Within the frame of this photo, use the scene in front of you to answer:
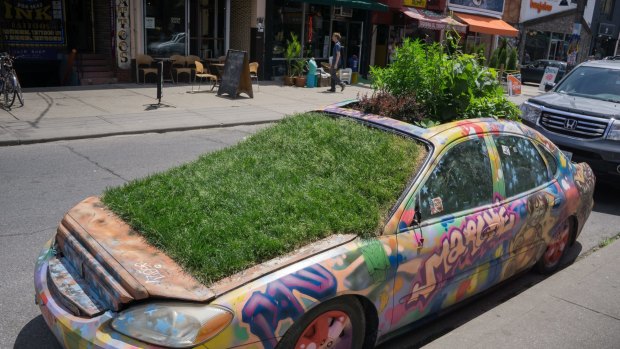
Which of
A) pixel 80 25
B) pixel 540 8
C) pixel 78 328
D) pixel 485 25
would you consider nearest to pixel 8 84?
pixel 80 25

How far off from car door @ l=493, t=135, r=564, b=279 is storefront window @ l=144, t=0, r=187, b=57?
15.3 metres

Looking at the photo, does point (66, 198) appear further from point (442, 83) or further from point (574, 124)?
point (574, 124)

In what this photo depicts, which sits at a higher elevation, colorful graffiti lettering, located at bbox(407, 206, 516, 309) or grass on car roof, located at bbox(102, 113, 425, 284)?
grass on car roof, located at bbox(102, 113, 425, 284)

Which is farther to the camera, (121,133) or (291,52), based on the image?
(291,52)

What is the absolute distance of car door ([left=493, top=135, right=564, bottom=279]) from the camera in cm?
429

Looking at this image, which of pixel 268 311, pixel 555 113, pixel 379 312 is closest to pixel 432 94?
pixel 379 312

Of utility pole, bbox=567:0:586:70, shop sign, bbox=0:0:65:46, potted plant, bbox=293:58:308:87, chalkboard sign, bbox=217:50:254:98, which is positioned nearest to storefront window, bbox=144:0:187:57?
shop sign, bbox=0:0:65:46

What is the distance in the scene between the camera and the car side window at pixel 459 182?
3699mm

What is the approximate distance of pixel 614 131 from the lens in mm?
7863

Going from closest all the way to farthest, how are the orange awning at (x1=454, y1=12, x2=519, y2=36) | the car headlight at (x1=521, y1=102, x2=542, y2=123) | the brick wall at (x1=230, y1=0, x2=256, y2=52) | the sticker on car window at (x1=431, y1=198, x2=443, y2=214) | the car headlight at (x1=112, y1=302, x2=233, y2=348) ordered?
the car headlight at (x1=112, y1=302, x2=233, y2=348), the sticker on car window at (x1=431, y1=198, x2=443, y2=214), the car headlight at (x1=521, y1=102, x2=542, y2=123), the brick wall at (x1=230, y1=0, x2=256, y2=52), the orange awning at (x1=454, y1=12, x2=519, y2=36)

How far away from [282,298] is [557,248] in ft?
11.3

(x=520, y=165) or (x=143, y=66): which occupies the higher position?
(x=520, y=165)

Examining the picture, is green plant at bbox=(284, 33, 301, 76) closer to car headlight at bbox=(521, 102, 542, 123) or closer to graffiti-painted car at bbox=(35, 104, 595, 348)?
car headlight at bbox=(521, 102, 542, 123)

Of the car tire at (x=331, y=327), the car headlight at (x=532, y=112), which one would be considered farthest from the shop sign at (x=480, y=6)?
the car tire at (x=331, y=327)
